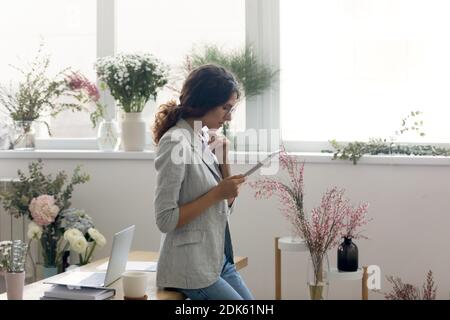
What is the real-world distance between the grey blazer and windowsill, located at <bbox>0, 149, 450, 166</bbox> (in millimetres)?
1409

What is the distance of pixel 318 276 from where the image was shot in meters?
3.65

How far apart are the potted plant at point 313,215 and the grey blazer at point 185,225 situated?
101cm

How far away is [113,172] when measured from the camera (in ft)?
14.4

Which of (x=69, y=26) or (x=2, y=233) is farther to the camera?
(x=69, y=26)

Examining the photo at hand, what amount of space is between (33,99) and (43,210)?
0.86 metres

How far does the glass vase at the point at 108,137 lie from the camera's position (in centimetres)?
448

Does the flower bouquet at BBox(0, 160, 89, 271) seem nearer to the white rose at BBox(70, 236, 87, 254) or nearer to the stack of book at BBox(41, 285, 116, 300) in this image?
the white rose at BBox(70, 236, 87, 254)

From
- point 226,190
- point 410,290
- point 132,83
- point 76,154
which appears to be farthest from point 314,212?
point 76,154

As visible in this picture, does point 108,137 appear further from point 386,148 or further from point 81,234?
point 386,148

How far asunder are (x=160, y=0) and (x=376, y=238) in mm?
1803

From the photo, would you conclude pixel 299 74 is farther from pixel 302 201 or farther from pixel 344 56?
pixel 302 201
